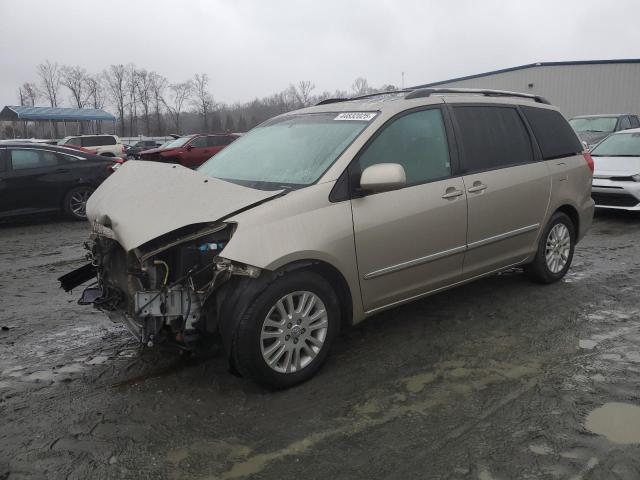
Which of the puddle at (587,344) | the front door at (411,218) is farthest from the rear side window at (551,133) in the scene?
the puddle at (587,344)

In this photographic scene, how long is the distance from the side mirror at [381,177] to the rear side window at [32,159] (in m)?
8.23

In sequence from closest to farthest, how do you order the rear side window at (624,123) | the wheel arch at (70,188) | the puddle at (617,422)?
the puddle at (617,422) < the wheel arch at (70,188) < the rear side window at (624,123)

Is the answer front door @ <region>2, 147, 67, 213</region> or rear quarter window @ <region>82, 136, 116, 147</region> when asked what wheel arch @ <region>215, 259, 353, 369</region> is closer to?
front door @ <region>2, 147, 67, 213</region>

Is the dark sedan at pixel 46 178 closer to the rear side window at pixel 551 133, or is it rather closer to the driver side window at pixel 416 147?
the driver side window at pixel 416 147

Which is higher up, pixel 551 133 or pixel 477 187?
pixel 551 133

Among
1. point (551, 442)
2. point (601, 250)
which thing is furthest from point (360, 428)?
point (601, 250)

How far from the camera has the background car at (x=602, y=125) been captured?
1698cm

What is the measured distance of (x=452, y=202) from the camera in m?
4.15

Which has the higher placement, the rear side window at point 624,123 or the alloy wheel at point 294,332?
the rear side window at point 624,123

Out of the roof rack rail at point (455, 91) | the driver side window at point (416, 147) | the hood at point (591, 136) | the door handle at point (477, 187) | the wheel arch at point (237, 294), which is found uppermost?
the hood at point (591, 136)

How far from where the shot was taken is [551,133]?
5309 millimetres

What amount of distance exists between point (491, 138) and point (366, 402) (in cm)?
260

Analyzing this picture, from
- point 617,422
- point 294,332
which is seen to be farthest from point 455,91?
point 617,422

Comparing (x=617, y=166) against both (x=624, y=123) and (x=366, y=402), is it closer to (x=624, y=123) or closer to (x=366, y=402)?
(x=366, y=402)
